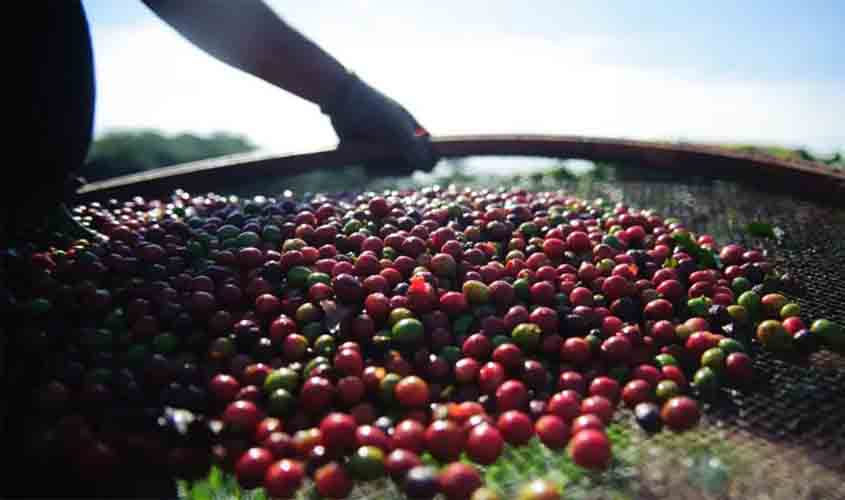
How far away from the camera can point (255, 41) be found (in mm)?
3078

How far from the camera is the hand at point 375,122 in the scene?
11.3 ft

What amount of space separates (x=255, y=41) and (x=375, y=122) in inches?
28.9

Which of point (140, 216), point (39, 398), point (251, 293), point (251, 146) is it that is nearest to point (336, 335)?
point (251, 293)

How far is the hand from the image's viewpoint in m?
3.43

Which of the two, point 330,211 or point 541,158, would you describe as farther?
point 541,158

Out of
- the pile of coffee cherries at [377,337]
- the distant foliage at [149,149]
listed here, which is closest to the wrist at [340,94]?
the pile of coffee cherries at [377,337]

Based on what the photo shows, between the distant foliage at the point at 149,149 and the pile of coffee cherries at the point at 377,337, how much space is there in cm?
685

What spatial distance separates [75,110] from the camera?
2.94m

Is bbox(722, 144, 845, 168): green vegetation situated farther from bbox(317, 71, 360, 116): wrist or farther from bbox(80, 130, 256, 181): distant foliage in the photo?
bbox(80, 130, 256, 181): distant foliage

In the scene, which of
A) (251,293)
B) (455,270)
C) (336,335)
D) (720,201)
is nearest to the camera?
(336,335)

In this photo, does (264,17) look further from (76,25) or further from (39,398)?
(39,398)

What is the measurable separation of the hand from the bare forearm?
127 mm

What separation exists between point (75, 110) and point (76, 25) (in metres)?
0.36

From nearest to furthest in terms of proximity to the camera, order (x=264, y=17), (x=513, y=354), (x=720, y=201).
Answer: (x=513, y=354)
(x=264, y=17)
(x=720, y=201)
